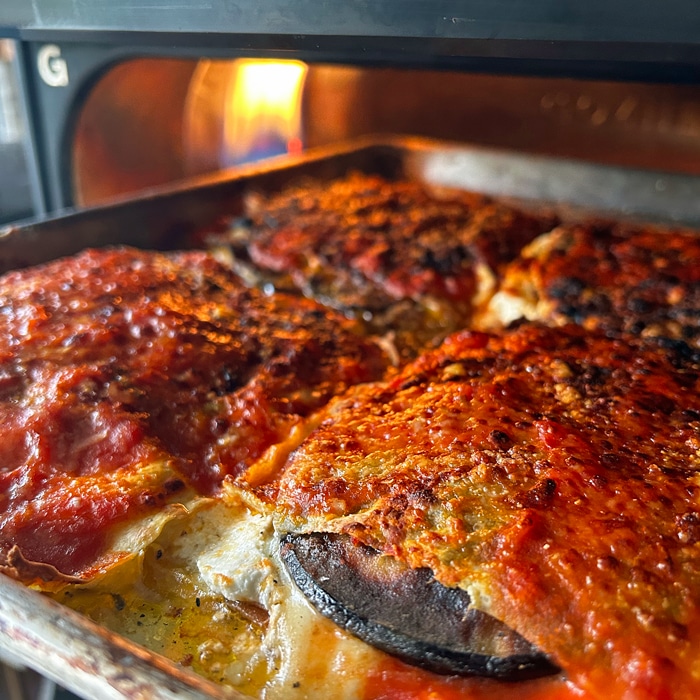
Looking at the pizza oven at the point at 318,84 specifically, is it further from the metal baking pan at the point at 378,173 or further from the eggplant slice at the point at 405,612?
the eggplant slice at the point at 405,612

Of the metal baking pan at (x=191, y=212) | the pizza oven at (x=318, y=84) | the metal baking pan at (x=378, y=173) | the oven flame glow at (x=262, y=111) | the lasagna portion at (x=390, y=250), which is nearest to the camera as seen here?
the metal baking pan at (x=191, y=212)

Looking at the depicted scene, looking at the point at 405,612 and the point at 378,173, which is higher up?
the point at 405,612

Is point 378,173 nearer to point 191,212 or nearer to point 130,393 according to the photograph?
point 191,212

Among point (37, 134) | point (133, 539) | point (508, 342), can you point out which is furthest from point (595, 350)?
point (37, 134)

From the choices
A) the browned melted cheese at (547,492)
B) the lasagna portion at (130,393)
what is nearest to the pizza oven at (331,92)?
the lasagna portion at (130,393)

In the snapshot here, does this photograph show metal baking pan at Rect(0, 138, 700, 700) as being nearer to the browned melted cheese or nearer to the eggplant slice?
the eggplant slice

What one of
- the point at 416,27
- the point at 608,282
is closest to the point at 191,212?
the point at 608,282
